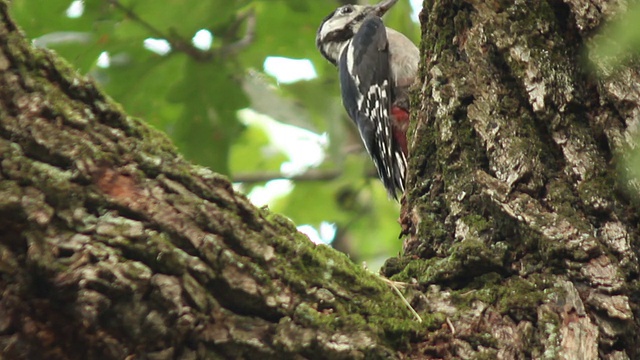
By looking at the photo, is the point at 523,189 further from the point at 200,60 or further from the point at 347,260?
the point at 200,60

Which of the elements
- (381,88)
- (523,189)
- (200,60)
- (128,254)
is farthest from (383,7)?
(128,254)

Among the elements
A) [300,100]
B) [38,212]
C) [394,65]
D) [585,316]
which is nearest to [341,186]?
[394,65]

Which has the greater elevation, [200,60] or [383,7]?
[383,7]

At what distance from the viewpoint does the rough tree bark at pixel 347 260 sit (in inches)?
56.9

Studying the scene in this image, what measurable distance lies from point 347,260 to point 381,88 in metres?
2.97

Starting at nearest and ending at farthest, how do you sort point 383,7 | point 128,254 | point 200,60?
1. point 128,254
2. point 200,60
3. point 383,7

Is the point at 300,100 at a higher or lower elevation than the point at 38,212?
higher

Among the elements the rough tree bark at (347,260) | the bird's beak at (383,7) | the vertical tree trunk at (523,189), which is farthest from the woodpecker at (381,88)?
the rough tree bark at (347,260)

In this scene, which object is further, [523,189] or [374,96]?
[374,96]

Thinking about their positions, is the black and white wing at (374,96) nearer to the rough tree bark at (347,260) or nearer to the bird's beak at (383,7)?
the bird's beak at (383,7)

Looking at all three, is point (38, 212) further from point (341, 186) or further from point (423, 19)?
point (341, 186)

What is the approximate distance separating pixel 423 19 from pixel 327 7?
2.74 ft

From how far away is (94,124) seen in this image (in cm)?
159

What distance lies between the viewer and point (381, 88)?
4695mm
